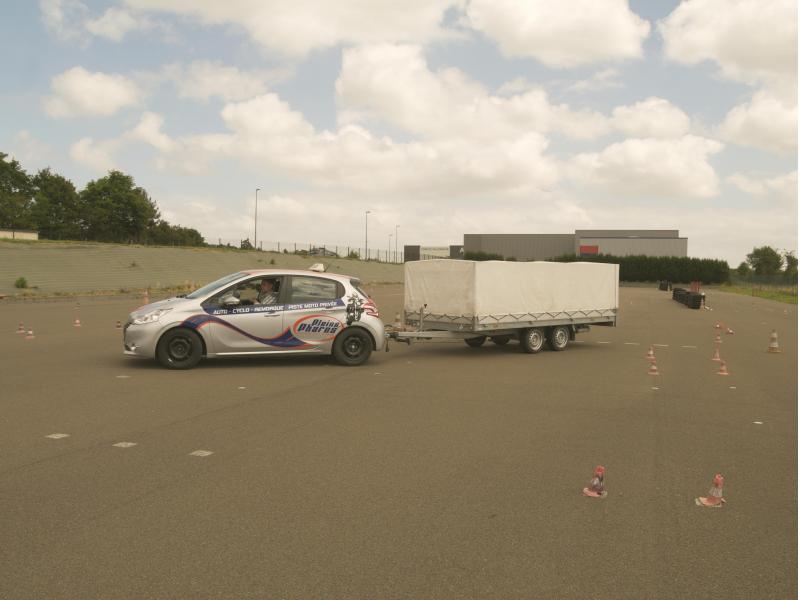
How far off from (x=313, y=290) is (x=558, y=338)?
19.8 ft

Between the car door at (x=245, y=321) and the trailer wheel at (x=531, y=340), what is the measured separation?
215 inches

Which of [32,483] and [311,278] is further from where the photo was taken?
[311,278]

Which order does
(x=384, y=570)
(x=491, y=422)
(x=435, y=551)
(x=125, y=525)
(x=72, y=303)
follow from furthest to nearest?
1. (x=72, y=303)
2. (x=491, y=422)
3. (x=125, y=525)
4. (x=435, y=551)
5. (x=384, y=570)

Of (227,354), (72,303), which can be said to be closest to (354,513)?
(227,354)

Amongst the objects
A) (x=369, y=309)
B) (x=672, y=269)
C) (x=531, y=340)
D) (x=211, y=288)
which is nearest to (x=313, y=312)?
(x=369, y=309)

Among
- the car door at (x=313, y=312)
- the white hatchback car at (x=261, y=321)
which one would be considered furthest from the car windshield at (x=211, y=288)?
the car door at (x=313, y=312)

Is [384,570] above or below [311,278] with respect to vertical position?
below

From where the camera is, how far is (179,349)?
11219 millimetres

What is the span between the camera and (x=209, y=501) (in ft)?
16.5

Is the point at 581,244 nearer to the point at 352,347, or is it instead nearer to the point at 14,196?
the point at 14,196

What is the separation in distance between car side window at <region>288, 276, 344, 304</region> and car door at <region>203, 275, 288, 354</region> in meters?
0.26

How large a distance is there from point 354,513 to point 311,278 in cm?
769

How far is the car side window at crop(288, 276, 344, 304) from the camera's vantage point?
39.3 feet

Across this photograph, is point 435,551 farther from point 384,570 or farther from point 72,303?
point 72,303
